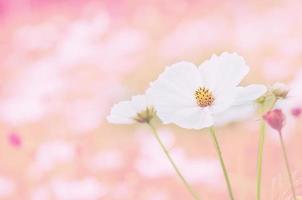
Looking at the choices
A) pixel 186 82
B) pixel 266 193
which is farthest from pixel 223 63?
pixel 266 193

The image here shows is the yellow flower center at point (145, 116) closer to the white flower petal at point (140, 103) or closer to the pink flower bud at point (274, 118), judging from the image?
the white flower petal at point (140, 103)

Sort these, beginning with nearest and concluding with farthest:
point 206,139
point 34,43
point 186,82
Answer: point 186,82, point 206,139, point 34,43

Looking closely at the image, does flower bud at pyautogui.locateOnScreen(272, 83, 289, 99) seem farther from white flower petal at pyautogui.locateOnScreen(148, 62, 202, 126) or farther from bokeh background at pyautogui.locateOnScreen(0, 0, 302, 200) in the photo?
bokeh background at pyautogui.locateOnScreen(0, 0, 302, 200)

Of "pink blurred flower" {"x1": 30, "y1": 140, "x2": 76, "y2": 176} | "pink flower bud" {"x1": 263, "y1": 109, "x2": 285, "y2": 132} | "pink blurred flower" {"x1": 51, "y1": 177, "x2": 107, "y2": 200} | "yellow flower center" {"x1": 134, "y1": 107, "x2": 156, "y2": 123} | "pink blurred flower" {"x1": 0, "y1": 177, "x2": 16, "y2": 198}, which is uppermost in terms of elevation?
"pink blurred flower" {"x1": 30, "y1": 140, "x2": 76, "y2": 176}

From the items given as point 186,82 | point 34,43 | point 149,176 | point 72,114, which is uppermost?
point 34,43

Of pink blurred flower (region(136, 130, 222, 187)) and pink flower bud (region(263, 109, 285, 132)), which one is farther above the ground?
pink blurred flower (region(136, 130, 222, 187))

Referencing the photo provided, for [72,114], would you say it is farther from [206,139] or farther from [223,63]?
[223,63]

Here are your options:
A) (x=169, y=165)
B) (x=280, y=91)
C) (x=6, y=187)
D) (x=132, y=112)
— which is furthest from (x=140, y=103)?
(x=6, y=187)

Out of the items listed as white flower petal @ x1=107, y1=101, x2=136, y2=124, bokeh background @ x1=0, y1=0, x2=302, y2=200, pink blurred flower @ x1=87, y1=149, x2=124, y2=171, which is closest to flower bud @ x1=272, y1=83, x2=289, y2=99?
white flower petal @ x1=107, y1=101, x2=136, y2=124

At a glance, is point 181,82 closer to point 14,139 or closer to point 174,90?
point 174,90
